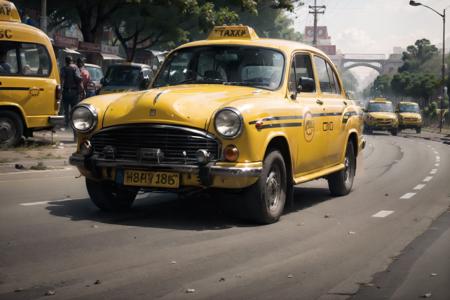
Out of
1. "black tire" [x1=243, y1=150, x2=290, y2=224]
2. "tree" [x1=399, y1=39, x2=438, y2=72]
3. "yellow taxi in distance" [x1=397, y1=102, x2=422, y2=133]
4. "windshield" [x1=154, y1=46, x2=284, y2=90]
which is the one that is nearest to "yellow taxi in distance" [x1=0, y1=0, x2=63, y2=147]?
"windshield" [x1=154, y1=46, x2=284, y2=90]

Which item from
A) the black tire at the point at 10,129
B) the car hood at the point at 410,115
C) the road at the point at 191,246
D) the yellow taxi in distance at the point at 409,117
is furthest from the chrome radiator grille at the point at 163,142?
the car hood at the point at 410,115

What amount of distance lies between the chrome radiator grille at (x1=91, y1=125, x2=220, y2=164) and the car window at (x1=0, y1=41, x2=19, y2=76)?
27.3ft

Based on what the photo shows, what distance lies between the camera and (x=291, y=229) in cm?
808

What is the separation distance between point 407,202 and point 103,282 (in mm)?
6440

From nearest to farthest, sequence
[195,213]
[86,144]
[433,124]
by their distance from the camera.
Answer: [86,144] → [195,213] → [433,124]

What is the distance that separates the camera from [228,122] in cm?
763

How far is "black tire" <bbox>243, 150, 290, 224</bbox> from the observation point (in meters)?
7.90

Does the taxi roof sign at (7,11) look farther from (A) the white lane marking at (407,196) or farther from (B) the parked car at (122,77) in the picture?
(B) the parked car at (122,77)

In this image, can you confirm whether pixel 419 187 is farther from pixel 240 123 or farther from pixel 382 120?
pixel 382 120

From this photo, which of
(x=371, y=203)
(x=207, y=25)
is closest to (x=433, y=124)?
(x=207, y=25)

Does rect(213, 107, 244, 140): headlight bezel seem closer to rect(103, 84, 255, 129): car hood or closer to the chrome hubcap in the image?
rect(103, 84, 255, 129): car hood

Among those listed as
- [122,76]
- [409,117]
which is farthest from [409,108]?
[122,76]

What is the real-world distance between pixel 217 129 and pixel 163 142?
545 mm

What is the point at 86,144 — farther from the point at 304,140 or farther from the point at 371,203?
the point at 371,203
